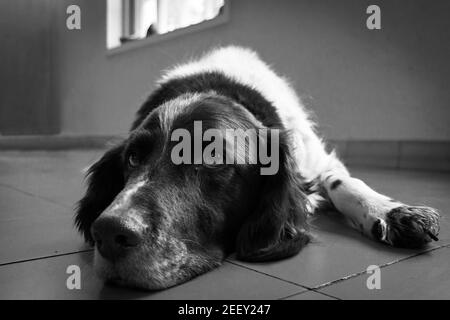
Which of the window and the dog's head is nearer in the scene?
the dog's head

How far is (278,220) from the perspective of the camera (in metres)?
1.37

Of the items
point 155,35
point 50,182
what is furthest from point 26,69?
point 50,182

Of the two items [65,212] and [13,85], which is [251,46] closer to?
[65,212]

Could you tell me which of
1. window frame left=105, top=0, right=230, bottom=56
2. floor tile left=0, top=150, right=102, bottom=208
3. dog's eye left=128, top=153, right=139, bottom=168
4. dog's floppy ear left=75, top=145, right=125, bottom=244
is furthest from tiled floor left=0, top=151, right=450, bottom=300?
window frame left=105, top=0, right=230, bottom=56

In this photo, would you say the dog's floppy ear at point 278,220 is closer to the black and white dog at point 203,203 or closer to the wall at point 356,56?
the black and white dog at point 203,203

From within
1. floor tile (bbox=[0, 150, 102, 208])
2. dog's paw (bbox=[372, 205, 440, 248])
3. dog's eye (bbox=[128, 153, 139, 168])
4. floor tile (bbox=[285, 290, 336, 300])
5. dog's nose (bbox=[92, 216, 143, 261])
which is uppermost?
dog's eye (bbox=[128, 153, 139, 168])

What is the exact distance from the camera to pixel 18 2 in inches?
333

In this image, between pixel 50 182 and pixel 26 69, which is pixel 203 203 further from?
pixel 26 69

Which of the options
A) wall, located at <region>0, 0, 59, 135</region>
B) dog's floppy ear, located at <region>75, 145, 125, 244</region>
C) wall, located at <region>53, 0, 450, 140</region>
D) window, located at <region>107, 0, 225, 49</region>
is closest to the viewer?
dog's floppy ear, located at <region>75, 145, 125, 244</region>

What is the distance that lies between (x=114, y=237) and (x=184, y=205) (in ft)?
0.69

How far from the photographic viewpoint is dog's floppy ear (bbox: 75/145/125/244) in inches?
61.8

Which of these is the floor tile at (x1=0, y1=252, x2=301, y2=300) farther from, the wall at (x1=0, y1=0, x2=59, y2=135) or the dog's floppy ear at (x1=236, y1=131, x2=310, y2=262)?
the wall at (x1=0, y1=0, x2=59, y2=135)

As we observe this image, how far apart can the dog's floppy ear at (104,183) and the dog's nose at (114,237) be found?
498mm

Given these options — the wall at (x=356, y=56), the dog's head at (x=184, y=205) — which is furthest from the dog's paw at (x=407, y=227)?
the wall at (x=356, y=56)
